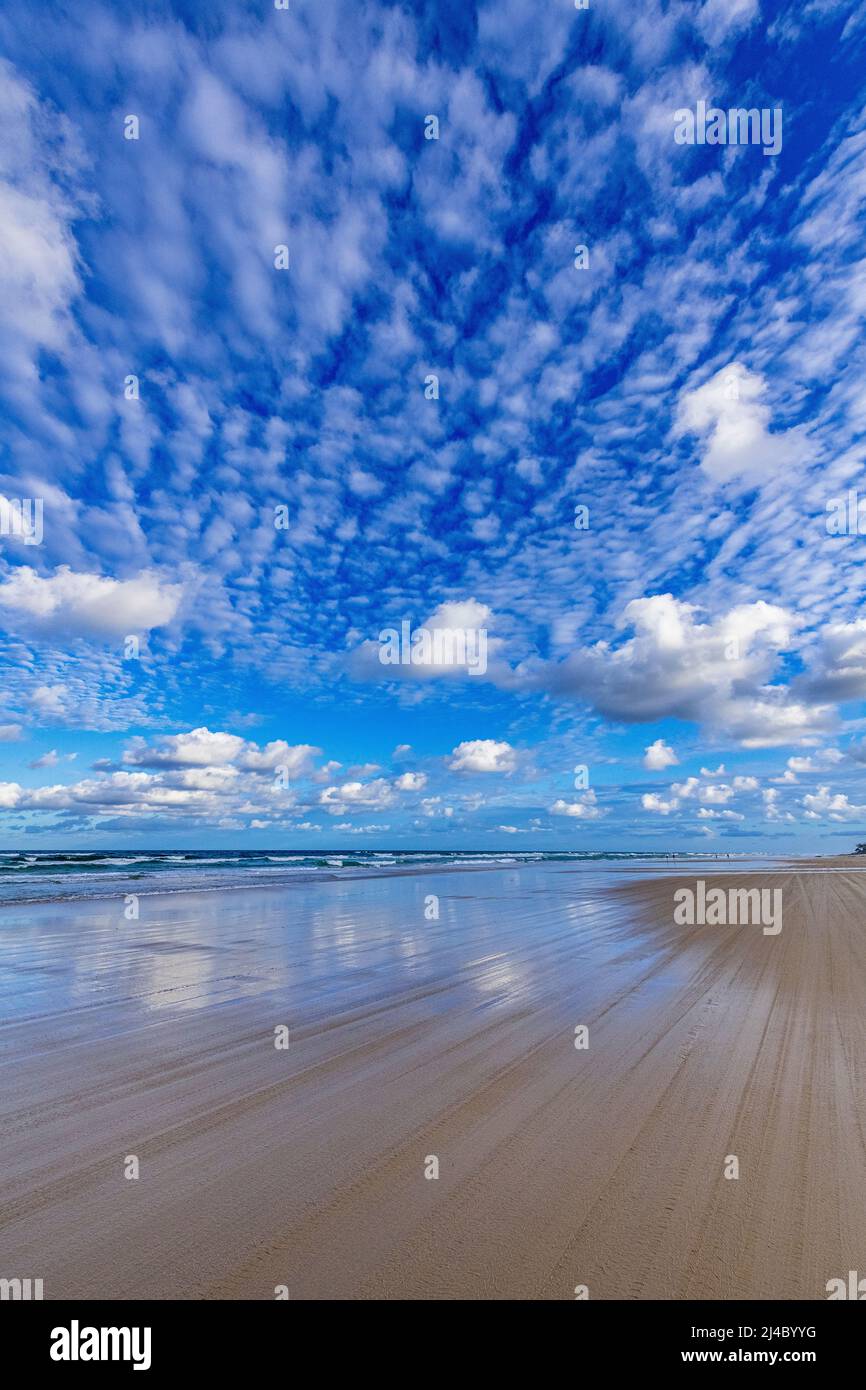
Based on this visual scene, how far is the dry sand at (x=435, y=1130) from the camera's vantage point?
3227 millimetres

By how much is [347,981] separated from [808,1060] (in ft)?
19.8

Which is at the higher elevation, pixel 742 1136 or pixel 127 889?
pixel 742 1136

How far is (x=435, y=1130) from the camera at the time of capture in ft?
15.3

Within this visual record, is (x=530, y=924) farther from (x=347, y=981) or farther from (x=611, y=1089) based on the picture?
(x=611, y=1089)

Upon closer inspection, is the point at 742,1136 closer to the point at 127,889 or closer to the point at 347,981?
the point at 347,981

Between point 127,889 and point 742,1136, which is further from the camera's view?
point 127,889

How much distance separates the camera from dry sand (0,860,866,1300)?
3227 millimetres

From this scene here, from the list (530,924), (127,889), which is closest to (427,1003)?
(530,924)

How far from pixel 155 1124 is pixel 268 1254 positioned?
2.03m

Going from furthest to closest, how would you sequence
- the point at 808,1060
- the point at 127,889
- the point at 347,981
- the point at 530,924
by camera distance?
the point at 127,889, the point at 530,924, the point at 347,981, the point at 808,1060

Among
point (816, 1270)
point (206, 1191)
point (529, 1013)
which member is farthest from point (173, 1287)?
point (529, 1013)

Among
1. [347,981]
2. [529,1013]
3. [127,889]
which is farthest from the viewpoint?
[127,889]

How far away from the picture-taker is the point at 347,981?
9703 millimetres

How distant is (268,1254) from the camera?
3.26 meters
